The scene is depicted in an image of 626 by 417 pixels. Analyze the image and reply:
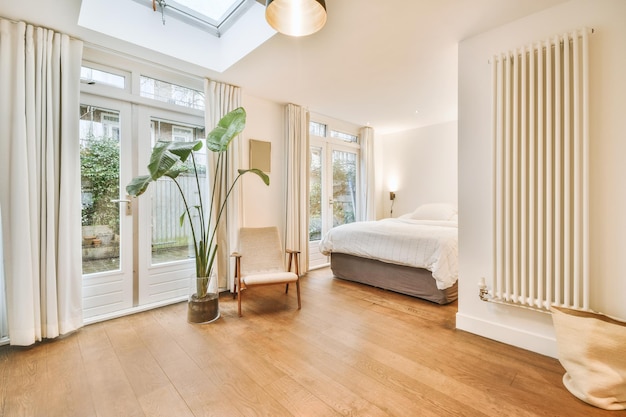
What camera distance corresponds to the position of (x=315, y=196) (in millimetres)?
4734

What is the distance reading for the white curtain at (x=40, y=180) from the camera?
6.79 feet

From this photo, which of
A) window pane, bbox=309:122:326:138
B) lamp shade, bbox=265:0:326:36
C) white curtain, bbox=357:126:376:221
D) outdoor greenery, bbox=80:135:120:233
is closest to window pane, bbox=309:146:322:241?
window pane, bbox=309:122:326:138

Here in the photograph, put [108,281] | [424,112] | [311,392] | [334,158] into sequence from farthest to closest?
[334,158] → [424,112] → [108,281] → [311,392]

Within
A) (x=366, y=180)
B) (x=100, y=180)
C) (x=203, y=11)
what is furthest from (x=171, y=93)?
(x=366, y=180)

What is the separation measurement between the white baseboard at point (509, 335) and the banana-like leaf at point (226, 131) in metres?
2.65

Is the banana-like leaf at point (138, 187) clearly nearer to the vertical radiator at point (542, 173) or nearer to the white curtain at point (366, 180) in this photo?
the vertical radiator at point (542, 173)

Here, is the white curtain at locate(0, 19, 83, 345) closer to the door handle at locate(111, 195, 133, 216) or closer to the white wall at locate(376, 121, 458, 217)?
the door handle at locate(111, 195, 133, 216)

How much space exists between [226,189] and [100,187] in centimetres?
121

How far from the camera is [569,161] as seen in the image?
1.87m

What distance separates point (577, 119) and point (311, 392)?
244 cm

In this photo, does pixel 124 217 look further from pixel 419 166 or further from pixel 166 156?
pixel 419 166

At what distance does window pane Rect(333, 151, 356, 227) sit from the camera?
5.09 metres

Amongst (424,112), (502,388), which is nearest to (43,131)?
(502,388)

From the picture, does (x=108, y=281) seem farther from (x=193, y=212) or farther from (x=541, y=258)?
(x=541, y=258)
